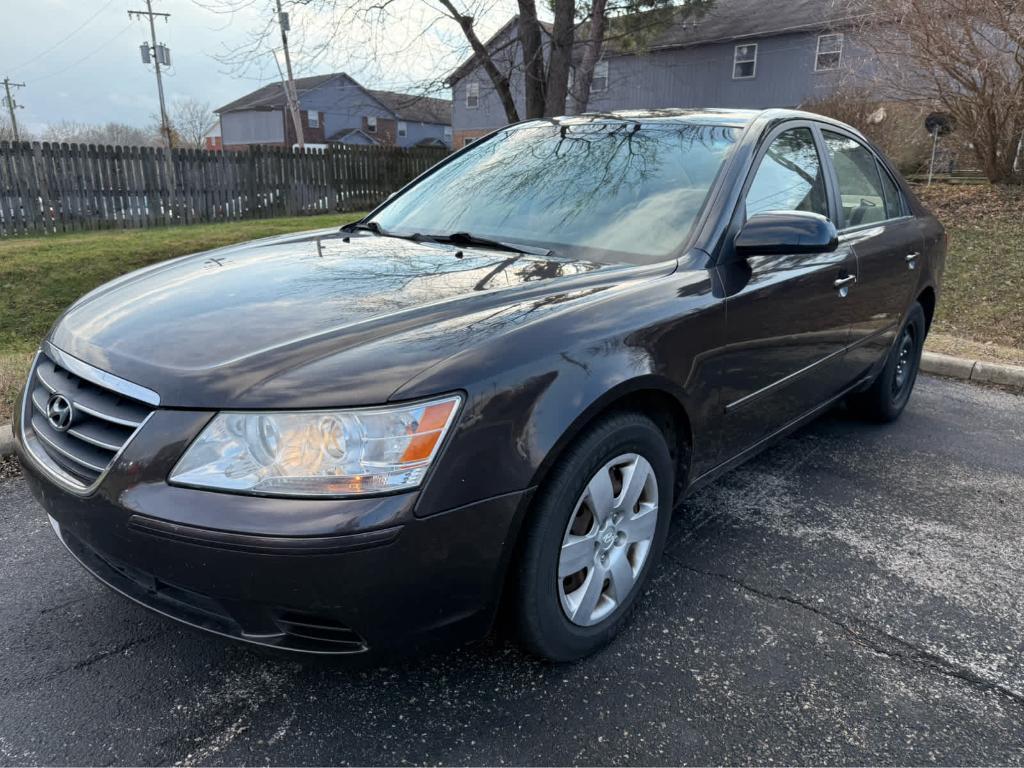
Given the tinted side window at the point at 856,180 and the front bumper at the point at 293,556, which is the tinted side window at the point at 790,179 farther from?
the front bumper at the point at 293,556

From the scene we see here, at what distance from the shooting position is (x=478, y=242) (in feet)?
9.65

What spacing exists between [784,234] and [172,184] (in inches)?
525

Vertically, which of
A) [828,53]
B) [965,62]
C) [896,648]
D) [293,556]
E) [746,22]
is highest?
[746,22]

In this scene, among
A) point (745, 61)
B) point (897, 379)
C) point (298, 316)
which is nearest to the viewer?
point (298, 316)

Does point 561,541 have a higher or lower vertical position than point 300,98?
lower

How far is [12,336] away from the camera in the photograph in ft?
19.8

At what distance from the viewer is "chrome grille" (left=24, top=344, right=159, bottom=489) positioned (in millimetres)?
1885

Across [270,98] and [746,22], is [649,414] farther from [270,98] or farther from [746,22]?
[270,98]

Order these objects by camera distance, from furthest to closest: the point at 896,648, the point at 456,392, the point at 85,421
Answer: the point at 896,648, the point at 85,421, the point at 456,392

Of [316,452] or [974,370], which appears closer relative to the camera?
[316,452]

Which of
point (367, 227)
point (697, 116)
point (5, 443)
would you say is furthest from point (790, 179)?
point (5, 443)

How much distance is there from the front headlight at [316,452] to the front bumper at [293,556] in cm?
3

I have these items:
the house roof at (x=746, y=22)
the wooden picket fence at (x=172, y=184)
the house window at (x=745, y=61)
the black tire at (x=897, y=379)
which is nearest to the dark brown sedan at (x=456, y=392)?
the black tire at (x=897, y=379)

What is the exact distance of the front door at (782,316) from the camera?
2752 millimetres
